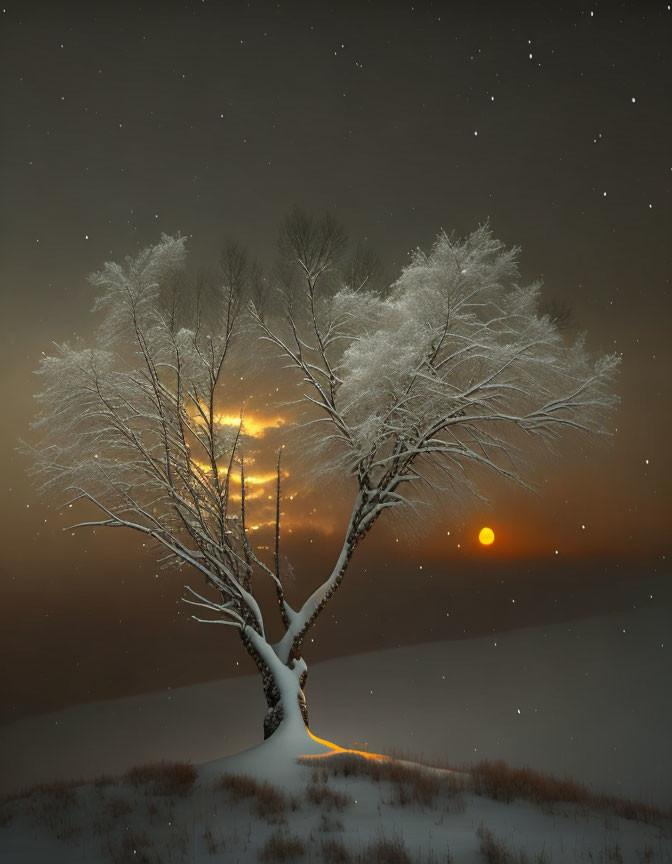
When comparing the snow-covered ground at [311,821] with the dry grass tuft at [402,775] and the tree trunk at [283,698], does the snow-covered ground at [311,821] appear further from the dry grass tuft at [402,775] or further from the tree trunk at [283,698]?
the tree trunk at [283,698]

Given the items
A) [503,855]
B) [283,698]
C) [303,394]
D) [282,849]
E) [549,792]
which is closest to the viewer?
[503,855]

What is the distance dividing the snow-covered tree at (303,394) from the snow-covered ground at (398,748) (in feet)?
9.48

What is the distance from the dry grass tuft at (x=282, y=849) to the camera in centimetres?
637

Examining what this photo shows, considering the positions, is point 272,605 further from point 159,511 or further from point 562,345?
point 562,345

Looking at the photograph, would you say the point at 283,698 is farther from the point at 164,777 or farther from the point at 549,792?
the point at 549,792

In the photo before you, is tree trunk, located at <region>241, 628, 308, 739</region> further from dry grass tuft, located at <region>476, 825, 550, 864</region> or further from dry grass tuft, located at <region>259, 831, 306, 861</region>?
dry grass tuft, located at <region>476, 825, 550, 864</region>

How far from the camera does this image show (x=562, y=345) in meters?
11.1

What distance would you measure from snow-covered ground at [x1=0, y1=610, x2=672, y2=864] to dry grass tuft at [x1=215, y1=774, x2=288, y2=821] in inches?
3.4

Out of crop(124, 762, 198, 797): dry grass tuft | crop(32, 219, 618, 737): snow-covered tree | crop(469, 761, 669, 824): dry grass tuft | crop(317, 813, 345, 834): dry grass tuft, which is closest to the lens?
crop(317, 813, 345, 834): dry grass tuft

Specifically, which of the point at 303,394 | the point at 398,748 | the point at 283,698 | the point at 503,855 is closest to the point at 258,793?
the point at 283,698

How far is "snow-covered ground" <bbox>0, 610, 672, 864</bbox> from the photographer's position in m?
6.80

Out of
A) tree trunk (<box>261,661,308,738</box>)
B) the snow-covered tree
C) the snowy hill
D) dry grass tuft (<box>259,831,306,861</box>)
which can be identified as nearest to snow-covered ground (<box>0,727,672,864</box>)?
dry grass tuft (<box>259,831,306,861</box>)

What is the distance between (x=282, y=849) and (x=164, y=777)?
3.20 metres

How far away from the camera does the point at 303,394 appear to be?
40.5 feet
